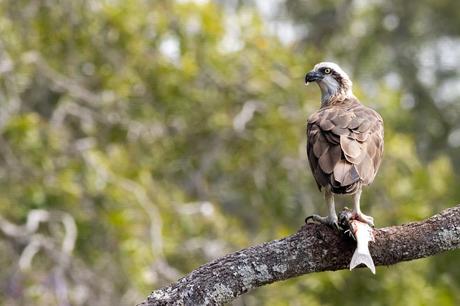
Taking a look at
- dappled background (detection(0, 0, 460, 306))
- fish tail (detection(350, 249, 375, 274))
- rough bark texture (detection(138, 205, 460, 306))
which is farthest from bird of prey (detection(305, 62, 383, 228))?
dappled background (detection(0, 0, 460, 306))

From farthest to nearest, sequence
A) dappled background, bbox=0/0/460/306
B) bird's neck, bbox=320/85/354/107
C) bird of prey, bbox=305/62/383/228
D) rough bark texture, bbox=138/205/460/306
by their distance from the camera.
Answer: dappled background, bbox=0/0/460/306, bird's neck, bbox=320/85/354/107, bird of prey, bbox=305/62/383/228, rough bark texture, bbox=138/205/460/306

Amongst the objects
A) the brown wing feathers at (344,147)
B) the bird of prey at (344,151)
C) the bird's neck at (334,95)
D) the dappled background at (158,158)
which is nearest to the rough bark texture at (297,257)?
the bird of prey at (344,151)

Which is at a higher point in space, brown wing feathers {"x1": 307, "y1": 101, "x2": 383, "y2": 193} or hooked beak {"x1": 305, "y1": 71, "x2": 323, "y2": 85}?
hooked beak {"x1": 305, "y1": 71, "x2": 323, "y2": 85}

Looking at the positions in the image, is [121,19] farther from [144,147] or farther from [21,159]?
[21,159]

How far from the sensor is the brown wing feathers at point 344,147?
507 centimetres

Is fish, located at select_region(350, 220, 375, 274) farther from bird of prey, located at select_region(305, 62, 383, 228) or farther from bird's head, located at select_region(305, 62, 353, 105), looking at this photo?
bird's head, located at select_region(305, 62, 353, 105)

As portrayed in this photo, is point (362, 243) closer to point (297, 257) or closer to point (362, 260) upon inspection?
point (362, 260)

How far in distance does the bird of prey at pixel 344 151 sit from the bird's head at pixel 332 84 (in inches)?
23.4

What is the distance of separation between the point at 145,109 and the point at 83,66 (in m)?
0.99

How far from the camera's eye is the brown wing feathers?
507 cm

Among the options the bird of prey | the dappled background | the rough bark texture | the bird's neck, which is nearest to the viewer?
the rough bark texture

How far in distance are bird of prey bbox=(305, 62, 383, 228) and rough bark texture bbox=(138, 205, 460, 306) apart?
16cm

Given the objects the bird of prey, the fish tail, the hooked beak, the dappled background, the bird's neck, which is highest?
the dappled background

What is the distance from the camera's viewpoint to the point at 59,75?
10.1 meters
